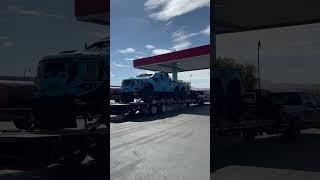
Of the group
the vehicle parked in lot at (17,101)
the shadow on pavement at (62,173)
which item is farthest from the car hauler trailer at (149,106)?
the vehicle parked in lot at (17,101)

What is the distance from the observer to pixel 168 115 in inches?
113

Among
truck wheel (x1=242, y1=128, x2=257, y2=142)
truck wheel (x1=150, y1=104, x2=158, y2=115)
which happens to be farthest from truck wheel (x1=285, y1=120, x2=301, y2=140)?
truck wheel (x1=150, y1=104, x2=158, y2=115)

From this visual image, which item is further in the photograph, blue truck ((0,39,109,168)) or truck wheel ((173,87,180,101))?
truck wheel ((173,87,180,101))

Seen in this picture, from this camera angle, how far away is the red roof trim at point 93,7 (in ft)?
8.96

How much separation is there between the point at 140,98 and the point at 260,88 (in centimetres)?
85

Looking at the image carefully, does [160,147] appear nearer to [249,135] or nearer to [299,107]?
[249,135]

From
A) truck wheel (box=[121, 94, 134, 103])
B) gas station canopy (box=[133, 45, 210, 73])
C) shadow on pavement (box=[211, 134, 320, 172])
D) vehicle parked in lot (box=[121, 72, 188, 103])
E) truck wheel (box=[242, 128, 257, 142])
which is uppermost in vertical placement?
gas station canopy (box=[133, 45, 210, 73])

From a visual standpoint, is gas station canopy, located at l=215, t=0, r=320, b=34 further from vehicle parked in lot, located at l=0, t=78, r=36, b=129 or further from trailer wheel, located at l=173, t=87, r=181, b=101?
vehicle parked in lot, located at l=0, t=78, r=36, b=129

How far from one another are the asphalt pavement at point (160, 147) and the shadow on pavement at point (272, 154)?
0.13 m

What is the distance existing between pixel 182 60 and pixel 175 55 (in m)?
0.06

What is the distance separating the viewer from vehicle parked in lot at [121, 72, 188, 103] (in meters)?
2.80

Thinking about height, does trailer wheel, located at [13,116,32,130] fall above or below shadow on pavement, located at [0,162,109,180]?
above

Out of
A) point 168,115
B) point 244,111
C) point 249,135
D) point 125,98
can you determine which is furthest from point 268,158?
point 125,98

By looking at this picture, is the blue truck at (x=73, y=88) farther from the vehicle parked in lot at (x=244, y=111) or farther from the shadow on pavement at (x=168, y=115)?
the vehicle parked in lot at (x=244, y=111)
